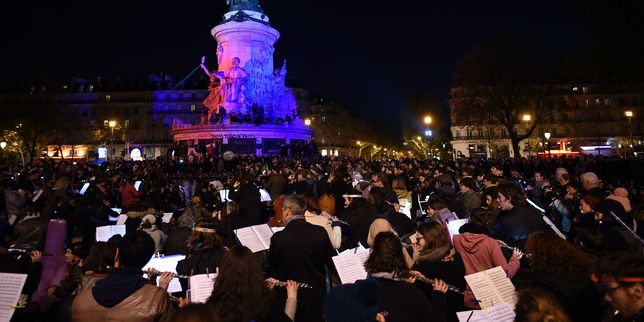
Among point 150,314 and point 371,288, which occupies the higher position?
point 371,288

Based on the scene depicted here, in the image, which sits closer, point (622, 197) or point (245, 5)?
point (622, 197)

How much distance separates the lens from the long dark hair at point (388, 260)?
3.53 metres

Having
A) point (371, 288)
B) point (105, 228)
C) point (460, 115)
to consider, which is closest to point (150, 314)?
point (371, 288)

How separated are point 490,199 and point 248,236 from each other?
4.78 metres

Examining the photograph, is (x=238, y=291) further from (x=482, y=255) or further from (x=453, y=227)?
(x=453, y=227)

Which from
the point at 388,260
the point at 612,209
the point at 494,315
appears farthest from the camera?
the point at 612,209

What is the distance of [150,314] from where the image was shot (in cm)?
342

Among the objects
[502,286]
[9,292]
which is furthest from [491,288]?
[9,292]

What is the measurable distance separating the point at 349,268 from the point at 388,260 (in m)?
0.91

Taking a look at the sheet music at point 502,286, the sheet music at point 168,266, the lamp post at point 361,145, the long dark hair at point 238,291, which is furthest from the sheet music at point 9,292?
the lamp post at point 361,145

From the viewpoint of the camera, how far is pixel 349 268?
4352 millimetres

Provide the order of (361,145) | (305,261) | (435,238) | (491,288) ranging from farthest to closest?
(361,145) < (305,261) < (435,238) < (491,288)

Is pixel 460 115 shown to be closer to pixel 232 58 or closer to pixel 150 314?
pixel 232 58

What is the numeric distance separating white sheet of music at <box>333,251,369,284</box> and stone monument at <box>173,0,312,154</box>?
112ft
